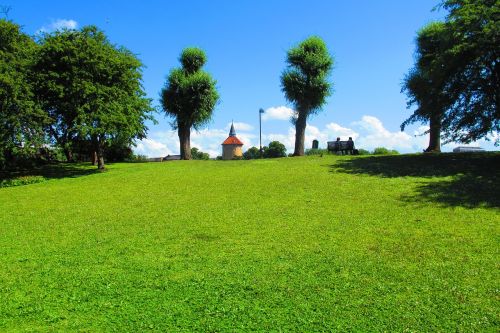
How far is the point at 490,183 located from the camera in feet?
50.0

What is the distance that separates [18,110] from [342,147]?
2244 cm

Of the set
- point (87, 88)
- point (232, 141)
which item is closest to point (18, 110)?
point (87, 88)

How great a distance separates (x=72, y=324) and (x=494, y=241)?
8.35m

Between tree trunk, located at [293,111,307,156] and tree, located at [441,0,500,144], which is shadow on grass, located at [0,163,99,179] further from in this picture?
tree, located at [441,0,500,144]

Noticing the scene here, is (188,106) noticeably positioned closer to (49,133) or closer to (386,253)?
(49,133)

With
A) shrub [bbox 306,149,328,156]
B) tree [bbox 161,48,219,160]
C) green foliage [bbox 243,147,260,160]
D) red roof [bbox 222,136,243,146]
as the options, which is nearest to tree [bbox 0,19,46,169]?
tree [bbox 161,48,219,160]

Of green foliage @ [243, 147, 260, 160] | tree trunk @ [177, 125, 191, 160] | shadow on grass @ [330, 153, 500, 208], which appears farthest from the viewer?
green foliage @ [243, 147, 260, 160]

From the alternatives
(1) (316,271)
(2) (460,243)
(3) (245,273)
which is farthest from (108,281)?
(2) (460,243)

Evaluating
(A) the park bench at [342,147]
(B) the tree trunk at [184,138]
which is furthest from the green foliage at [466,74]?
(B) the tree trunk at [184,138]

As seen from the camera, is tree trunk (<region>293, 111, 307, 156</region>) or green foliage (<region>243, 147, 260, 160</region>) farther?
green foliage (<region>243, 147, 260, 160</region>)

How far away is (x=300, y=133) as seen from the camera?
105 feet

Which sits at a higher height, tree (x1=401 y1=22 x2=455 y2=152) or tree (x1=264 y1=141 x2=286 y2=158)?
tree (x1=401 y1=22 x2=455 y2=152)

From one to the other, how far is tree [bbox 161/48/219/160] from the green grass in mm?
18337

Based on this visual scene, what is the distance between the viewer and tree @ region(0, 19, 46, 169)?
22047mm
